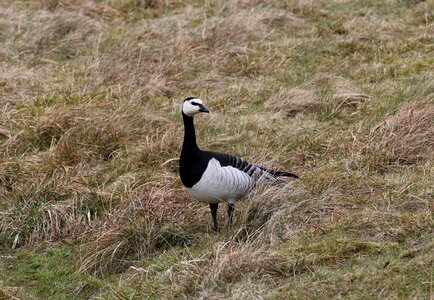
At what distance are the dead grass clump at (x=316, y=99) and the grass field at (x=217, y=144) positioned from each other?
0.02 metres

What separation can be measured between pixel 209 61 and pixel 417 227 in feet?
18.8

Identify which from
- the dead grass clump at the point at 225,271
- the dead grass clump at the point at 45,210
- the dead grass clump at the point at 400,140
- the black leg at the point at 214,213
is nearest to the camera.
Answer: the dead grass clump at the point at 225,271

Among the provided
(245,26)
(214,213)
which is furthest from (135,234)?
(245,26)

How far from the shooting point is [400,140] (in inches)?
345

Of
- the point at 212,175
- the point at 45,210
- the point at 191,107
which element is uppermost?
the point at 191,107

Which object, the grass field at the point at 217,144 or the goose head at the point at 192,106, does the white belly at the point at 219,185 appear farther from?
the goose head at the point at 192,106

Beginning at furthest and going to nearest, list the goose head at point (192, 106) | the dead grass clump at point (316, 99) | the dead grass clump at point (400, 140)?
the dead grass clump at point (316, 99), the dead grass clump at point (400, 140), the goose head at point (192, 106)

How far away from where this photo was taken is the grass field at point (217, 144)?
6.73 meters

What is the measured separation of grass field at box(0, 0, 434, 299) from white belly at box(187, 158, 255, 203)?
19 cm

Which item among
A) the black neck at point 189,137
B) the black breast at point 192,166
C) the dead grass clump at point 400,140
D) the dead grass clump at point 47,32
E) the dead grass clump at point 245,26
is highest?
the black neck at point 189,137

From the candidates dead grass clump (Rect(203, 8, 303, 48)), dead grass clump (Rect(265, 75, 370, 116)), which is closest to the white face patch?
dead grass clump (Rect(265, 75, 370, 116))

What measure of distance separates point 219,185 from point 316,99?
331cm

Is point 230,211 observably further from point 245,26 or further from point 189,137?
point 245,26

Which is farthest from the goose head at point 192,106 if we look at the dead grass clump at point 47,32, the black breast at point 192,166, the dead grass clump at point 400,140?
the dead grass clump at point 47,32
